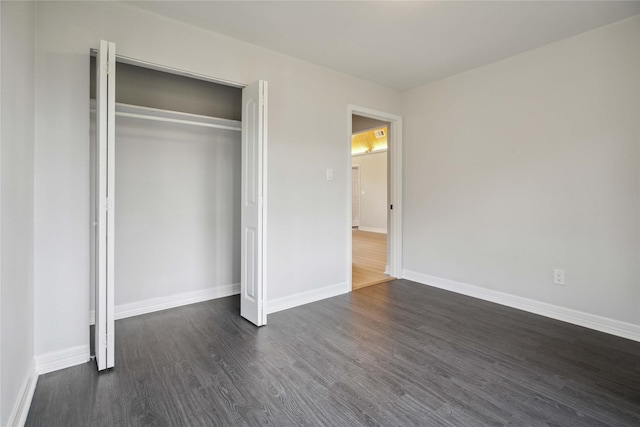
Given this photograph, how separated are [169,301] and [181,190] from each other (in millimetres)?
1095

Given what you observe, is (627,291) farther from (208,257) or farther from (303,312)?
(208,257)

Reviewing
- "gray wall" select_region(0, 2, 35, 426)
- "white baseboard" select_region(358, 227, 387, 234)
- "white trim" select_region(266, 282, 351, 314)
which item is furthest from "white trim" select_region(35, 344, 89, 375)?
"white baseboard" select_region(358, 227, 387, 234)

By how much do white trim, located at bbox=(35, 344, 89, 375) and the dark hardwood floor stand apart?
7cm

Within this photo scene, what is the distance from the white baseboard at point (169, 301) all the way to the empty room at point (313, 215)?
0.06ft

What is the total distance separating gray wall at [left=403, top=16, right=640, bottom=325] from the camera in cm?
255

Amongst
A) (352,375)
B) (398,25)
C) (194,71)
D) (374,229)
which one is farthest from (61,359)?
(374,229)

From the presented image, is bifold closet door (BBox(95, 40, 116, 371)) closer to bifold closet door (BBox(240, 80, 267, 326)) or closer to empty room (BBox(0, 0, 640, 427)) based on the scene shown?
empty room (BBox(0, 0, 640, 427))

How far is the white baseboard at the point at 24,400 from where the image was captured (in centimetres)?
148

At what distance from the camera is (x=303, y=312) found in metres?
3.06

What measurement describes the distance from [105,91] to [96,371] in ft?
5.66

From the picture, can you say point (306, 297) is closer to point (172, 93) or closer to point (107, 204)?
point (107, 204)

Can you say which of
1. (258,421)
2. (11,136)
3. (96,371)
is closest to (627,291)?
(258,421)

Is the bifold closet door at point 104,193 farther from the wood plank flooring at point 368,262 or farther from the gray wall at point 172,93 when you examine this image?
the wood plank flooring at point 368,262

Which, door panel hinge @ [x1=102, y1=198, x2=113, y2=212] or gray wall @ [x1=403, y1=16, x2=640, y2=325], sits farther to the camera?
gray wall @ [x1=403, y1=16, x2=640, y2=325]
